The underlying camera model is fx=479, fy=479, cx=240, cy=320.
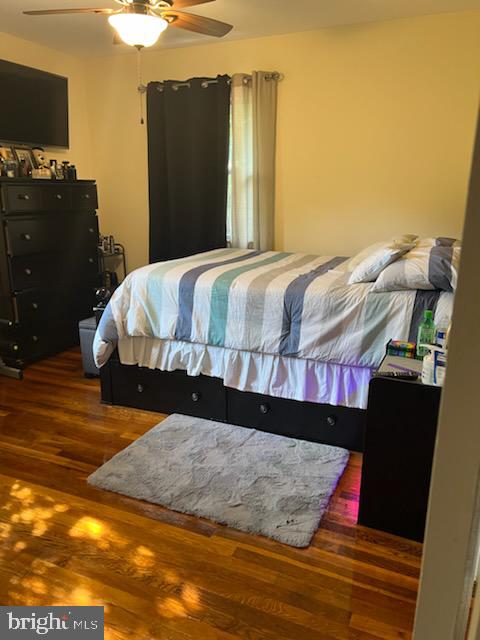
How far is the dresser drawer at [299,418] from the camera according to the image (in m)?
2.42

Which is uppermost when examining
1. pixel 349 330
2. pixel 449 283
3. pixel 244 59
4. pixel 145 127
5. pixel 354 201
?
pixel 244 59

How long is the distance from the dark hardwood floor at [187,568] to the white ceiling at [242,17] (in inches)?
113

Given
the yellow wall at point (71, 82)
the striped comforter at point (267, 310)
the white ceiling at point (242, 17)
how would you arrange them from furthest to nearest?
1. the yellow wall at point (71, 82)
2. the white ceiling at point (242, 17)
3. the striped comforter at point (267, 310)

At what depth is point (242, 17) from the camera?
10.9ft

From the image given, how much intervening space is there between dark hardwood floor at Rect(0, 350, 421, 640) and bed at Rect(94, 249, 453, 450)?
0.46m

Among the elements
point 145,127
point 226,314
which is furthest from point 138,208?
point 226,314

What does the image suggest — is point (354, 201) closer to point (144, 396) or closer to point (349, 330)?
point (349, 330)

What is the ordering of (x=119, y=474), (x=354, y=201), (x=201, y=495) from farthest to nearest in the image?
(x=354, y=201), (x=119, y=474), (x=201, y=495)

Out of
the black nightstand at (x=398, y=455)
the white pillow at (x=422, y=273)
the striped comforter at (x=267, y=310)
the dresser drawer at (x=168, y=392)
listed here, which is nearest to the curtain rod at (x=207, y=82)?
the striped comforter at (x=267, y=310)

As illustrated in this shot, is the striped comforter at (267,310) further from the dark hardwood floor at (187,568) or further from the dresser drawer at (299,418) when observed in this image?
the dark hardwood floor at (187,568)

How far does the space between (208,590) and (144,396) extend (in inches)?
57.1

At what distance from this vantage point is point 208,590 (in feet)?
Result: 5.23

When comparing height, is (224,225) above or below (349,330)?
above

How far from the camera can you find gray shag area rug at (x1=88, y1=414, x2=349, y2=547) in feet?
6.37
